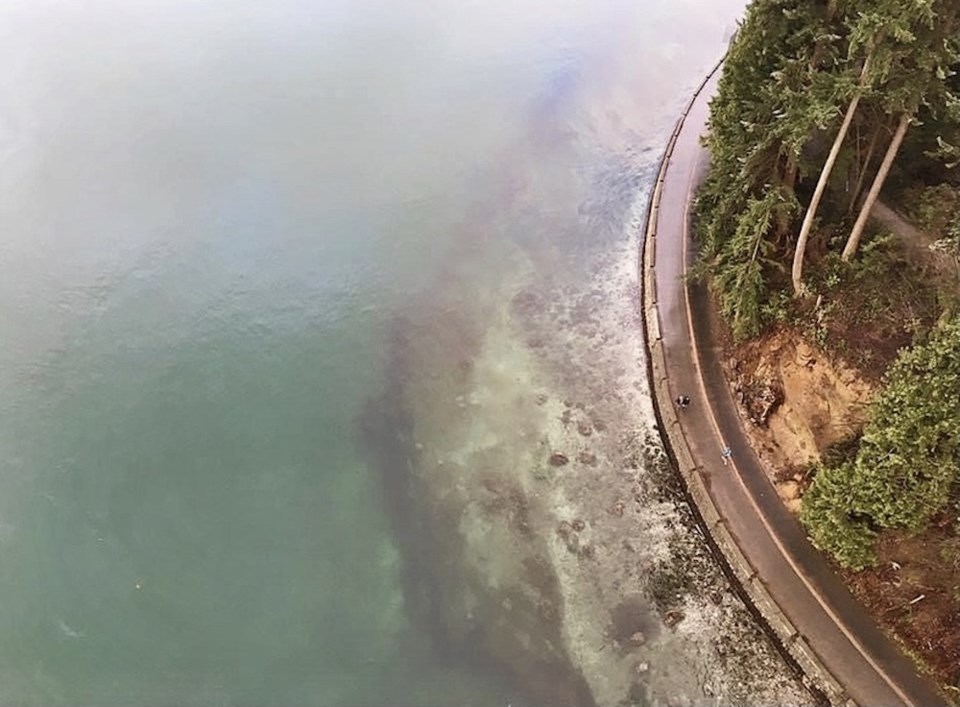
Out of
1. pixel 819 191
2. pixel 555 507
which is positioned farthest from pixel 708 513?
pixel 819 191

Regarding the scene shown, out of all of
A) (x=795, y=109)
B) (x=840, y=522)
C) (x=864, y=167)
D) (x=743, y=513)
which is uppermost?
(x=795, y=109)

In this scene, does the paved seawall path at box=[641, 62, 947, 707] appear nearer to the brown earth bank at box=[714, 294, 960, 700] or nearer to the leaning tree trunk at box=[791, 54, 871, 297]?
the brown earth bank at box=[714, 294, 960, 700]

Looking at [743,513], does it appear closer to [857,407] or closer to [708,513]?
[708,513]

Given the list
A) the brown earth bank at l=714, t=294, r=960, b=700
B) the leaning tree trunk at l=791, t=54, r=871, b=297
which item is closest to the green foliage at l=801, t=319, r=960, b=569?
the brown earth bank at l=714, t=294, r=960, b=700

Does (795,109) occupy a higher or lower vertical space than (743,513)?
higher

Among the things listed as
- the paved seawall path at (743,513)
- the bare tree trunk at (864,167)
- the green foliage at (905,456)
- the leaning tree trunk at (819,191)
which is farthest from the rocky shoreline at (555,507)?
the bare tree trunk at (864,167)

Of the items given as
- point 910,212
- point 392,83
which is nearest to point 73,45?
point 392,83

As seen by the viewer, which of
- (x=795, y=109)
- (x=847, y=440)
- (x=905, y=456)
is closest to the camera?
(x=905, y=456)
